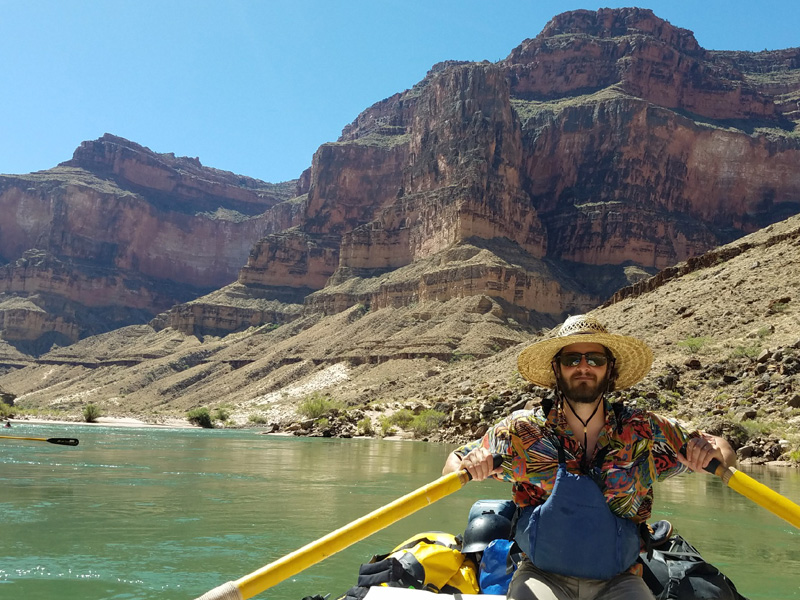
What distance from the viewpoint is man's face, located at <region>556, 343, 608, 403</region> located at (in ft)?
13.3

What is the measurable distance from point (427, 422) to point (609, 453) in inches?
1216

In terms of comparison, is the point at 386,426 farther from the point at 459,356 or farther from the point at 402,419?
the point at 459,356

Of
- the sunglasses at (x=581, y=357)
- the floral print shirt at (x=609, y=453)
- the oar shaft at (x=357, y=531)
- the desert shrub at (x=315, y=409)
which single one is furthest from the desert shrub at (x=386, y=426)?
the floral print shirt at (x=609, y=453)

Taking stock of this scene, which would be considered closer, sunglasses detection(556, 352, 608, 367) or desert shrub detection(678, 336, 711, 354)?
sunglasses detection(556, 352, 608, 367)

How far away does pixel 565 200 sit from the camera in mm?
117125

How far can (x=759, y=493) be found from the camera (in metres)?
3.91

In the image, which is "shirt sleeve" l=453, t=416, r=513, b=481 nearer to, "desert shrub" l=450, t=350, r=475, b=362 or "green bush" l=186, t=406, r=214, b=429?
"green bush" l=186, t=406, r=214, b=429

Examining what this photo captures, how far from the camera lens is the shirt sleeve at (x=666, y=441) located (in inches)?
158

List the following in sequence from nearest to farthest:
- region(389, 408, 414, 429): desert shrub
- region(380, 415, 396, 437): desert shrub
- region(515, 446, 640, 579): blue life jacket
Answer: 1. region(515, 446, 640, 579): blue life jacket
2. region(380, 415, 396, 437): desert shrub
3. region(389, 408, 414, 429): desert shrub

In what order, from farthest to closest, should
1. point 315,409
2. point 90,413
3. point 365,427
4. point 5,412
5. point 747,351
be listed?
point 90,413, point 5,412, point 315,409, point 365,427, point 747,351

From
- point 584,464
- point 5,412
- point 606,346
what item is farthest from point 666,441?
point 5,412

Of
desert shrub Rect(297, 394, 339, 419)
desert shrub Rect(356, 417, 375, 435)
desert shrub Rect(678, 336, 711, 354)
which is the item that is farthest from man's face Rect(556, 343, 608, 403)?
desert shrub Rect(297, 394, 339, 419)

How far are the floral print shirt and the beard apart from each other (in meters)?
0.10

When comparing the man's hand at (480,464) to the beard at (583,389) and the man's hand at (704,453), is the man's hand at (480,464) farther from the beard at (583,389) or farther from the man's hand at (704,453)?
the man's hand at (704,453)
